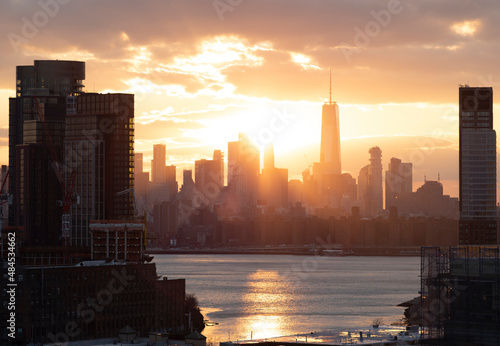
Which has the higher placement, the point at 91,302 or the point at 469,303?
the point at 469,303

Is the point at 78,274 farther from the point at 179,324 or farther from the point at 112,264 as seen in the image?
the point at 179,324

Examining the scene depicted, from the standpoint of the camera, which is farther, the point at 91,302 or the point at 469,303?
the point at 91,302

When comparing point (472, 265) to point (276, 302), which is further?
point (276, 302)

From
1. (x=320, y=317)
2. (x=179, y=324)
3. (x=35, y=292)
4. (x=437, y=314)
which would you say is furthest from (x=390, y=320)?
(x=437, y=314)

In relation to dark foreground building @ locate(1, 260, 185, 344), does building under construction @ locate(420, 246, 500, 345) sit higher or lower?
higher

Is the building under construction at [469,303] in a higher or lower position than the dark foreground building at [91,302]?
higher

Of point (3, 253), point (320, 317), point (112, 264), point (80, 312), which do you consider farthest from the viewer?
point (320, 317)

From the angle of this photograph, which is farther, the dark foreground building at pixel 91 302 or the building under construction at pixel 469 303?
the dark foreground building at pixel 91 302

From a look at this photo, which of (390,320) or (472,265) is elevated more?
(472,265)

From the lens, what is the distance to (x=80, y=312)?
358ft

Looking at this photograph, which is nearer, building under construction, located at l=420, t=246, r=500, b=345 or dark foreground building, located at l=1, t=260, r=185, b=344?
building under construction, located at l=420, t=246, r=500, b=345

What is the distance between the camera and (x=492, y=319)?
67125 mm

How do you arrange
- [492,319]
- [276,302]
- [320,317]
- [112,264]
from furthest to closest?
[276,302]
[320,317]
[112,264]
[492,319]

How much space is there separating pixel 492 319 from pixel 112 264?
61614 mm
